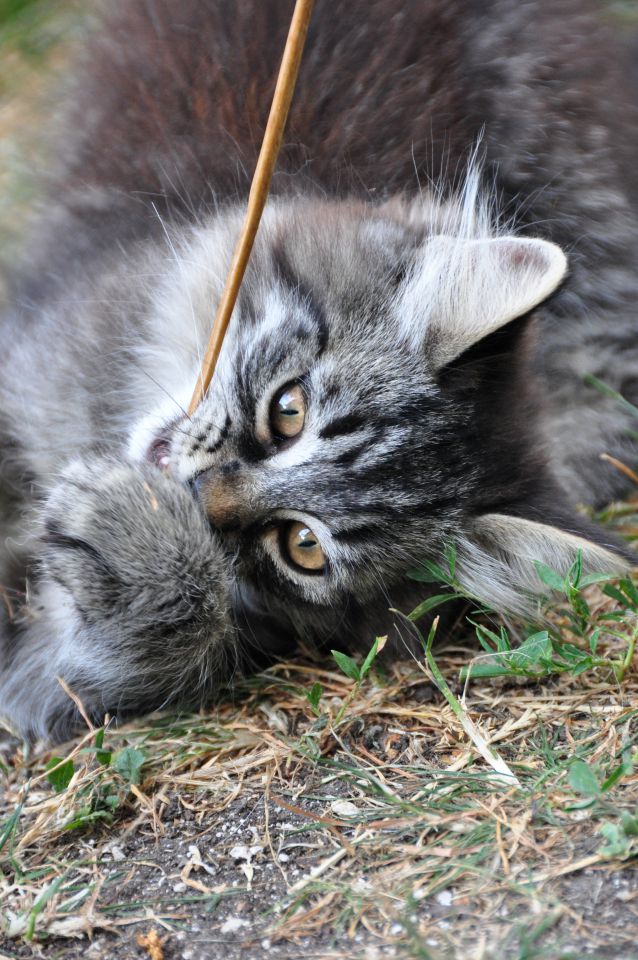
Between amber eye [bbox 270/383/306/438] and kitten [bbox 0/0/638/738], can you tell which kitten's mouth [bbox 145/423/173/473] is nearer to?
kitten [bbox 0/0/638/738]

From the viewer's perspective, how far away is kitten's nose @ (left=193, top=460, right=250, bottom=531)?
230 cm

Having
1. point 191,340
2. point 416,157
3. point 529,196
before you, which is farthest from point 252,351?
point 529,196

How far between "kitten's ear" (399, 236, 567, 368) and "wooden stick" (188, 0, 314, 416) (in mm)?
392

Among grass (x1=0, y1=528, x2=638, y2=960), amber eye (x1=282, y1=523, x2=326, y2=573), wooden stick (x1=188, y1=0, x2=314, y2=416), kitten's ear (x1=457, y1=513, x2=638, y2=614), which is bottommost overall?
grass (x1=0, y1=528, x2=638, y2=960)

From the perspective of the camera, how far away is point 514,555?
2350mm

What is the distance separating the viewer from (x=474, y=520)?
231 cm

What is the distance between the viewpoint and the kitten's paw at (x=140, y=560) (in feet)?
7.49

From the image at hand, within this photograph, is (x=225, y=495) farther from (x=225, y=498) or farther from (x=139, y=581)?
(x=139, y=581)

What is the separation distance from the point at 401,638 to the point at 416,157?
4.56ft

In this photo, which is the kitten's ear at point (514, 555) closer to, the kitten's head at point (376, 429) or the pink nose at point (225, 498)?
the kitten's head at point (376, 429)

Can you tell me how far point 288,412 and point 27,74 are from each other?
8.90ft

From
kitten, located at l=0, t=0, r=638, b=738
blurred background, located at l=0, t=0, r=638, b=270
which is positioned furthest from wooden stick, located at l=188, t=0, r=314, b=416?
blurred background, located at l=0, t=0, r=638, b=270

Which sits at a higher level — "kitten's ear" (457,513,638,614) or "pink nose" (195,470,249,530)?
"pink nose" (195,470,249,530)

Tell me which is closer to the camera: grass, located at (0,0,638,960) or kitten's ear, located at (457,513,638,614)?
grass, located at (0,0,638,960)
